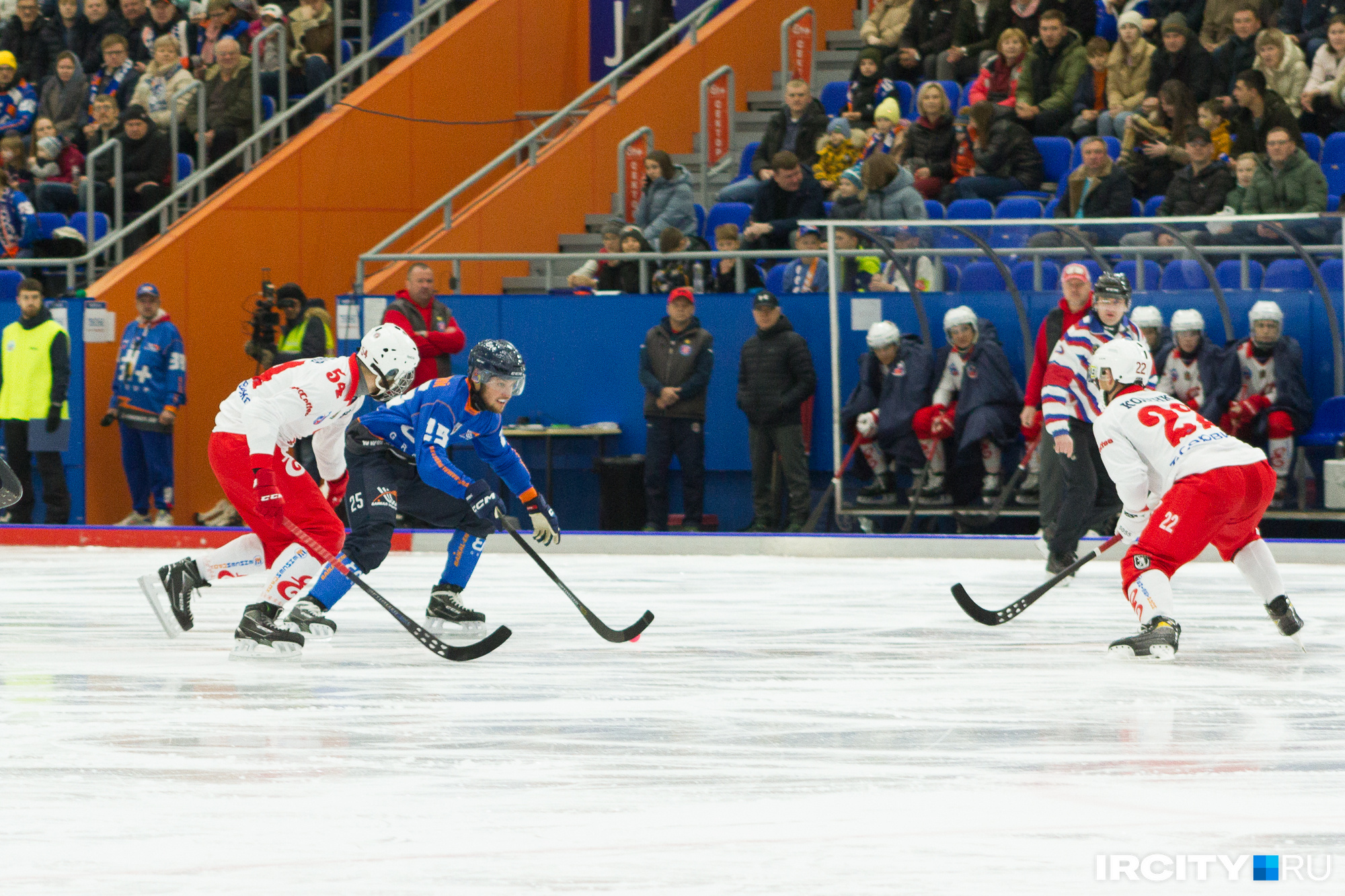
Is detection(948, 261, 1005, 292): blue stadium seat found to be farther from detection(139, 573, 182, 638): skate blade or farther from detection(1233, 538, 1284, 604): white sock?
detection(139, 573, 182, 638): skate blade

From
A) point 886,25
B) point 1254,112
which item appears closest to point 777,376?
point 1254,112

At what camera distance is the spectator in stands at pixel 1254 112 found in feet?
38.1

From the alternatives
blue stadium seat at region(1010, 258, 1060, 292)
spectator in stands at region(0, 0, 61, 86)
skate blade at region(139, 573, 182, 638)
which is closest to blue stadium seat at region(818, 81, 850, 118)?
blue stadium seat at region(1010, 258, 1060, 292)

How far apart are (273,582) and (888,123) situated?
7522 millimetres

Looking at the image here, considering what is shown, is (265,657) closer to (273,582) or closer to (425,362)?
(273,582)

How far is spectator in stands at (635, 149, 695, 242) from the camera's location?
13.3 metres

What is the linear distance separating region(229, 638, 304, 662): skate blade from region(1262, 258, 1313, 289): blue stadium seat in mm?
6752

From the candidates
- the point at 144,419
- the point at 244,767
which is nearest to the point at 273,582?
the point at 244,767

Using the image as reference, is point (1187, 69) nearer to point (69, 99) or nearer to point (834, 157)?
point (834, 157)

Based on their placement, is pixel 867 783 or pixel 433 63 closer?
pixel 867 783

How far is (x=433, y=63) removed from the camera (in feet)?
53.4

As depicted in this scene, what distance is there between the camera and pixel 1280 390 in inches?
422

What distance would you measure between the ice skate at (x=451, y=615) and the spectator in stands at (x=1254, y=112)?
21.6ft

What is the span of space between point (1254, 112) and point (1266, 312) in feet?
5.18
